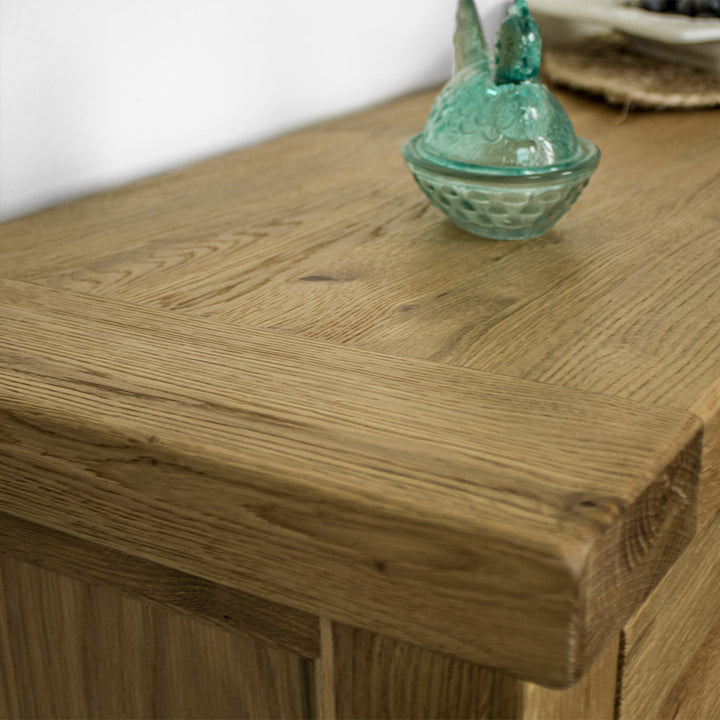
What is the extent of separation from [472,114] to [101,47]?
318 mm

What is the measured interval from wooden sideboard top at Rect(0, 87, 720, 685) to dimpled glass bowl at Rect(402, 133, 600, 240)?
16 mm

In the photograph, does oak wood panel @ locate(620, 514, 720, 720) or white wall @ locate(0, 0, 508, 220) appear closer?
oak wood panel @ locate(620, 514, 720, 720)

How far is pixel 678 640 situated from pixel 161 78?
1.90ft

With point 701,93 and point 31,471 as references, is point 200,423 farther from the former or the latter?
point 701,93

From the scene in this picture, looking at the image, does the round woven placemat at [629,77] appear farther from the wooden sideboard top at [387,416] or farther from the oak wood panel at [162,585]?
the oak wood panel at [162,585]

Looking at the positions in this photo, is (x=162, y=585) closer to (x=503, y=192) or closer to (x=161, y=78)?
(x=503, y=192)

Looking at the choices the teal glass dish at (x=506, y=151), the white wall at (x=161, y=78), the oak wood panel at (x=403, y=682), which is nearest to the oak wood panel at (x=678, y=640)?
the oak wood panel at (x=403, y=682)

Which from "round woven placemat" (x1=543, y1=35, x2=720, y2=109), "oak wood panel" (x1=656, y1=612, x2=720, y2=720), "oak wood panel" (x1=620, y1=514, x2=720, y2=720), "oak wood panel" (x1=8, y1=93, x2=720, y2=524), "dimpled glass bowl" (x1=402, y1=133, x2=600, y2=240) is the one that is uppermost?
"dimpled glass bowl" (x1=402, y1=133, x2=600, y2=240)

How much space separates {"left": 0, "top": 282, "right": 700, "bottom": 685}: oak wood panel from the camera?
1.01 feet

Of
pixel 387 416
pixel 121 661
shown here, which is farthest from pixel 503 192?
pixel 121 661

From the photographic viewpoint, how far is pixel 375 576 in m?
0.33

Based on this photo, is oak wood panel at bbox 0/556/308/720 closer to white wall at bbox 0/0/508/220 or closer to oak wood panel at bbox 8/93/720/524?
oak wood panel at bbox 8/93/720/524

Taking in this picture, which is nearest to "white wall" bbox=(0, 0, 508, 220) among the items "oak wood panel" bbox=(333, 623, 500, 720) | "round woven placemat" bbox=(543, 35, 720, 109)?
"round woven placemat" bbox=(543, 35, 720, 109)

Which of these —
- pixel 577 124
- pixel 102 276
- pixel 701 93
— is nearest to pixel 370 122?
pixel 577 124
